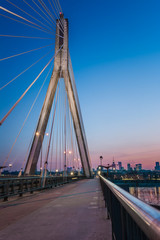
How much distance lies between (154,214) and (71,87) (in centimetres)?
2711

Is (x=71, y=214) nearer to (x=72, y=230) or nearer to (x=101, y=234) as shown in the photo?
(x=72, y=230)

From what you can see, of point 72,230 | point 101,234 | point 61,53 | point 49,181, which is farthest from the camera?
point 61,53

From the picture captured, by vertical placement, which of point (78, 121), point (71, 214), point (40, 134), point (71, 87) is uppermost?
point (71, 87)

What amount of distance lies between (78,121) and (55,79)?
26.6ft

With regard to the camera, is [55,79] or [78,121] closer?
[55,79]

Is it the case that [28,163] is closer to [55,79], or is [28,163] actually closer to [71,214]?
[55,79]

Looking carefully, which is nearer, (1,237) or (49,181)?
(1,237)

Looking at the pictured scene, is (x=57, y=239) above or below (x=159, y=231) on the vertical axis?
below

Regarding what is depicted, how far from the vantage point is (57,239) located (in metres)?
3.84

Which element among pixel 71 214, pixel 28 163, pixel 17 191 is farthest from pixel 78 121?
pixel 71 214

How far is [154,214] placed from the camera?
1.07 metres

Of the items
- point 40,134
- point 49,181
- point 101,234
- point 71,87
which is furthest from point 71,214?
point 71,87

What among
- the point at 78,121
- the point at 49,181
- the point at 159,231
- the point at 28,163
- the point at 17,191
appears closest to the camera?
the point at 159,231

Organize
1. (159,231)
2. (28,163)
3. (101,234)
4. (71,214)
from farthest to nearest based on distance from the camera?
(28,163) < (71,214) < (101,234) < (159,231)
